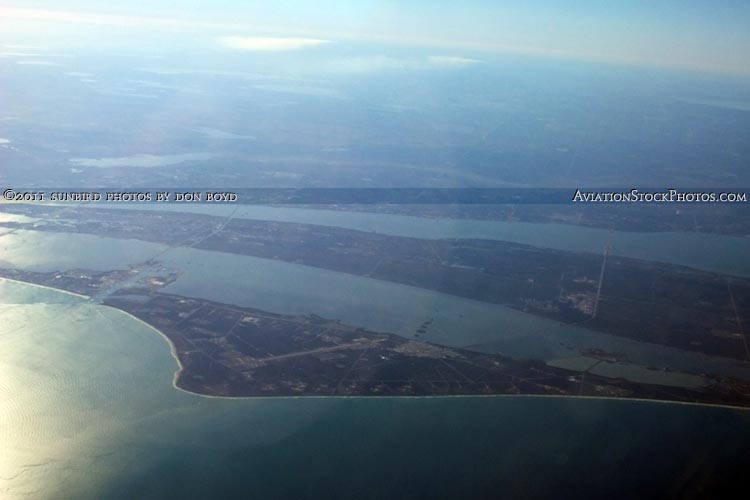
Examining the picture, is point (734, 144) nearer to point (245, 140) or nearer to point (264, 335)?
point (245, 140)

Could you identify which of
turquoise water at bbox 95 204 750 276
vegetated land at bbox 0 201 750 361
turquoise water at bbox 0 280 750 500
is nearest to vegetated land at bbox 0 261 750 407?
turquoise water at bbox 0 280 750 500

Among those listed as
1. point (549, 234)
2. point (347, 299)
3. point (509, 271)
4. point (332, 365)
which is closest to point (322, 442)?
point (332, 365)

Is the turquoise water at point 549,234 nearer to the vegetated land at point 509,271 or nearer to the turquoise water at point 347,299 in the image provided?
the vegetated land at point 509,271

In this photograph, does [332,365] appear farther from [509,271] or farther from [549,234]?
[549,234]

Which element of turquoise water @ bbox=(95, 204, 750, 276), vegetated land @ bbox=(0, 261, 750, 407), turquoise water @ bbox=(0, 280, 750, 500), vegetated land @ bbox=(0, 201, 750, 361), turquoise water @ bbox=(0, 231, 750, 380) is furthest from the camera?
turquoise water @ bbox=(95, 204, 750, 276)

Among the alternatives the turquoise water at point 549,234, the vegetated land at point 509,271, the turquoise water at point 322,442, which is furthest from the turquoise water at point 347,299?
the turquoise water at point 549,234

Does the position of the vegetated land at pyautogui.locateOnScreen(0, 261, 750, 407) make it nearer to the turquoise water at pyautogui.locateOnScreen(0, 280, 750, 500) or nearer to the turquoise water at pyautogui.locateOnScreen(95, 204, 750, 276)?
the turquoise water at pyautogui.locateOnScreen(0, 280, 750, 500)

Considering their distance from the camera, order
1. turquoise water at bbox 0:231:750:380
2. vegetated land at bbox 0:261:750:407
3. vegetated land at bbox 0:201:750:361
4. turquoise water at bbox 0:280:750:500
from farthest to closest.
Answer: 1. vegetated land at bbox 0:201:750:361
2. turquoise water at bbox 0:231:750:380
3. vegetated land at bbox 0:261:750:407
4. turquoise water at bbox 0:280:750:500
